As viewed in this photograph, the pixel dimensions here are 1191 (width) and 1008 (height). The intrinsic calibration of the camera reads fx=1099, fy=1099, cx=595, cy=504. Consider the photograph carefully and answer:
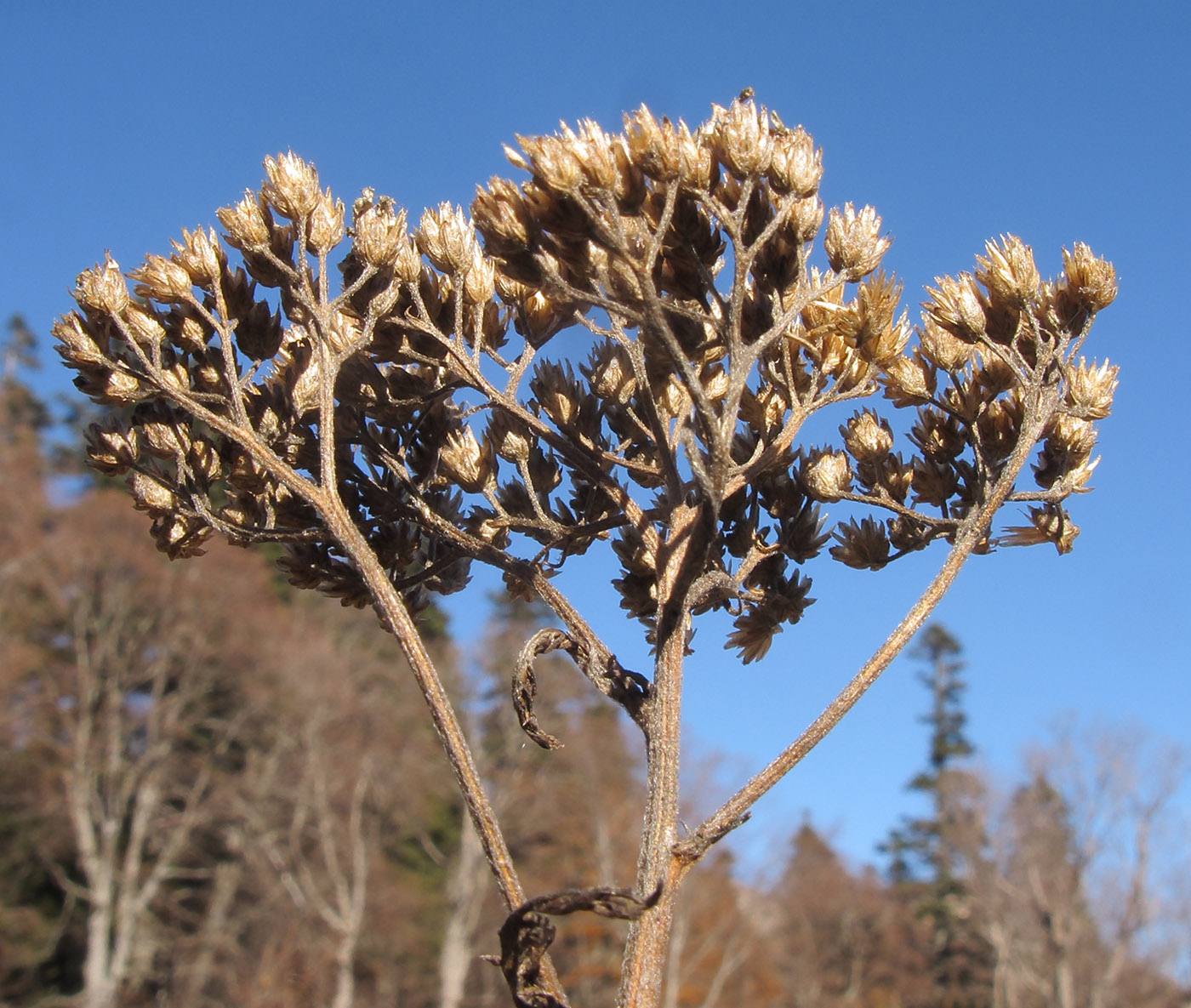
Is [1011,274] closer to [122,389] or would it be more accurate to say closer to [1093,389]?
[1093,389]

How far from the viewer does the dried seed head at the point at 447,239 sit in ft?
→ 8.68

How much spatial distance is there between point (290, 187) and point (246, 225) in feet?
0.50

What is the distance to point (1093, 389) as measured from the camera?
2738 mm

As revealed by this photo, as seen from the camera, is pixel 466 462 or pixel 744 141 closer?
pixel 744 141

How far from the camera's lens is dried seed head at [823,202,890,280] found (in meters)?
2.54

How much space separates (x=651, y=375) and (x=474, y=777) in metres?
1.00

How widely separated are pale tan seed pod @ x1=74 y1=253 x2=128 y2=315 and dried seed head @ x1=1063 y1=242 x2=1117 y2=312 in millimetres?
2345

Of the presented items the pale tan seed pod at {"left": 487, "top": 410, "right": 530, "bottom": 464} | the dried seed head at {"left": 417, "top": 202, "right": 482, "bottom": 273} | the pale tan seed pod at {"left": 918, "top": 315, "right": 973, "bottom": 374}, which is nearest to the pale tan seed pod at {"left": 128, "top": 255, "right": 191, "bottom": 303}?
the dried seed head at {"left": 417, "top": 202, "right": 482, "bottom": 273}

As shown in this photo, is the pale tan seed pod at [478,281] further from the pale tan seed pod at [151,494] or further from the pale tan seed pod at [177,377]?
the pale tan seed pod at [151,494]

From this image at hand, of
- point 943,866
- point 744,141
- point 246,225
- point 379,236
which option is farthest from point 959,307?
point 943,866

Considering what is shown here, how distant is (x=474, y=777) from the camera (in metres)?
2.30

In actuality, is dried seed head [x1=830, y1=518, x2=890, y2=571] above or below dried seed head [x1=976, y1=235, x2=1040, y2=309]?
below

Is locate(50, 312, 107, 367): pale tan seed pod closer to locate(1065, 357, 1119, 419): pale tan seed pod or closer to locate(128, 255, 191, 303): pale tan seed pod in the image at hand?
locate(128, 255, 191, 303): pale tan seed pod

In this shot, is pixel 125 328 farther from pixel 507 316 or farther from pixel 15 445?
pixel 15 445
